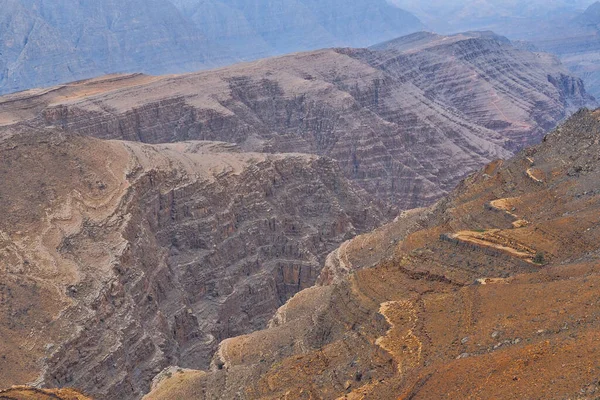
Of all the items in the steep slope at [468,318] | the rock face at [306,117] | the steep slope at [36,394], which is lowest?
the rock face at [306,117]

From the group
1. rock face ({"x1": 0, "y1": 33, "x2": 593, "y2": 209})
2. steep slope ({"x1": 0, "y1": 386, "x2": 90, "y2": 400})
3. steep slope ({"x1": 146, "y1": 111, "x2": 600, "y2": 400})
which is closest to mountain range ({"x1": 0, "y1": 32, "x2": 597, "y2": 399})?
A: steep slope ({"x1": 146, "y1": 111, "x2": 600, "y2": 400})

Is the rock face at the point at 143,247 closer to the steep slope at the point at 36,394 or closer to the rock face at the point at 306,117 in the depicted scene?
the steep slope at the point at 36,394

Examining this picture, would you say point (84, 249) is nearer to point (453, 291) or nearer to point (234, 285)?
point (234, 285)

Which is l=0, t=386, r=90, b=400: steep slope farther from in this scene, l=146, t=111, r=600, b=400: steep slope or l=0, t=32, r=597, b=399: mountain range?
l=146, t=111, r=600, b=400: steep slope

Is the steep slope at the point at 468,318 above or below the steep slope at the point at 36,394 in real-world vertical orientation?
above

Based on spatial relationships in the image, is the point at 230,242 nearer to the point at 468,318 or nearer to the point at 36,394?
the point at 36,394

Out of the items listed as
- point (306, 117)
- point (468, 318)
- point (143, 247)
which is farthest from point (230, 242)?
point (306, 117)

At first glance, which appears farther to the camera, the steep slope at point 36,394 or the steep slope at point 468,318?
the steep slope at point 36,394

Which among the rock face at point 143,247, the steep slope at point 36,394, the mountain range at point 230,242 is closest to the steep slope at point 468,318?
the mountain range at point 230,242
